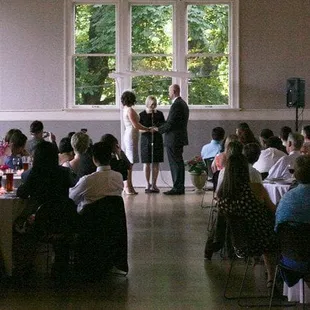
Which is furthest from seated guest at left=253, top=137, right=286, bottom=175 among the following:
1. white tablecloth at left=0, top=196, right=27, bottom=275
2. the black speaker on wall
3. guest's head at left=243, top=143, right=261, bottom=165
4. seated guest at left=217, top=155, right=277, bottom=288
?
the black speaker on wall

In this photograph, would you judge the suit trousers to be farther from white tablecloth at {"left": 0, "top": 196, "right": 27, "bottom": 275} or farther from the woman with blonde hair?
white tablecloth at {"left": 0, "top": 196, "right": 27, "bottom": 275}

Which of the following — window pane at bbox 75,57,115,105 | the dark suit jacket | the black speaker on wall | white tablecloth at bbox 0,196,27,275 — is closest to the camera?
white tablecloth at bbox 0,196,27,275

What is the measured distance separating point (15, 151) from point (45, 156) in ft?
6.55

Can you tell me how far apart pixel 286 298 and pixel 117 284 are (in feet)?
4.44

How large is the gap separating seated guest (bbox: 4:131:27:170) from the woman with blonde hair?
489 cm

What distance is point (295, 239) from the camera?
4.89m

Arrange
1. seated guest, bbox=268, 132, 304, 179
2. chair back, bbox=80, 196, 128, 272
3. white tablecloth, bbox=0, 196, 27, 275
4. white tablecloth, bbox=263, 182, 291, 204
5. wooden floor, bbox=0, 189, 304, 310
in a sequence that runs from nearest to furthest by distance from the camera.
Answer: wooden floor, bbox=0, 189, 304, 310 → white tablecloth, bbox=0, 196, 27, 275 → chair back, bbox=80, 196, 128, 272 → white tablecloth, bbox=263, 182, 291, 204 → seated guest, bbox=268, 132, 304, 179

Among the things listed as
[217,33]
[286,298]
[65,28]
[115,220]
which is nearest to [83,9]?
[65,28]

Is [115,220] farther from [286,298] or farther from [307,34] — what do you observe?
[307,34]

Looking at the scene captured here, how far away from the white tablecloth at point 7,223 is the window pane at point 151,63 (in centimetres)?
828

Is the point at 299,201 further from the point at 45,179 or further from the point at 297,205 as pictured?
the point at 45,179

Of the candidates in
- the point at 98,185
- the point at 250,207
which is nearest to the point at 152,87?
the point at 98,185

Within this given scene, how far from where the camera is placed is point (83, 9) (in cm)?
1434

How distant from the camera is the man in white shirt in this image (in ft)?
21.5
